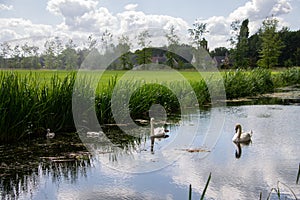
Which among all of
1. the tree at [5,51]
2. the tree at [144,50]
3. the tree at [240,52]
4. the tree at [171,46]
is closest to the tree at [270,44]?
the tree at [240,52]

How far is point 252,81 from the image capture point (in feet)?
53.4

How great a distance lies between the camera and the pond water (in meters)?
4.04

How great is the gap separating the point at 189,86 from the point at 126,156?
689 cm

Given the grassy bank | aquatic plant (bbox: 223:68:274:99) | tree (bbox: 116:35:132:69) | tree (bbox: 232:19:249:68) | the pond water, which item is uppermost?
tree (bbox: 232:19:249:68)

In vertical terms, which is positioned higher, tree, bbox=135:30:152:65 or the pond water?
tree, bbox=135:30:152:65

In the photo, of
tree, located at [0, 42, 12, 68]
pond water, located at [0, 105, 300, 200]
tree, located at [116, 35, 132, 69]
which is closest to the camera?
pond water, located at [0, 105, 300, 200]

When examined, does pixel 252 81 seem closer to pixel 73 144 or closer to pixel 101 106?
pixel 101 106

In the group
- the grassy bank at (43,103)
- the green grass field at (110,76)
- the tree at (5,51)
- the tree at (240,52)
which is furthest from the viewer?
the tree at (240,52)

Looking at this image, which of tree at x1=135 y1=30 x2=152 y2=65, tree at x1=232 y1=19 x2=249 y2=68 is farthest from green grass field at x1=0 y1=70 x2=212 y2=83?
tree at x1=232 y1=19 x2=249 y2=68

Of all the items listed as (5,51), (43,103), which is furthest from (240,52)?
(43,103)

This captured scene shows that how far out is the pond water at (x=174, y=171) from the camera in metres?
4.04

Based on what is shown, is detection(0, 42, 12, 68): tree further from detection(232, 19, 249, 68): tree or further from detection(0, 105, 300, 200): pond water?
detection(232, 19, 249, 68): tree

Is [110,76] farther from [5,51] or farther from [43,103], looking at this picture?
[43,103]

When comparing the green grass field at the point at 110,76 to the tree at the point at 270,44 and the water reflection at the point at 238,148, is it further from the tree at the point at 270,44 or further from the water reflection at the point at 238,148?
the tree at the point at 270,44
